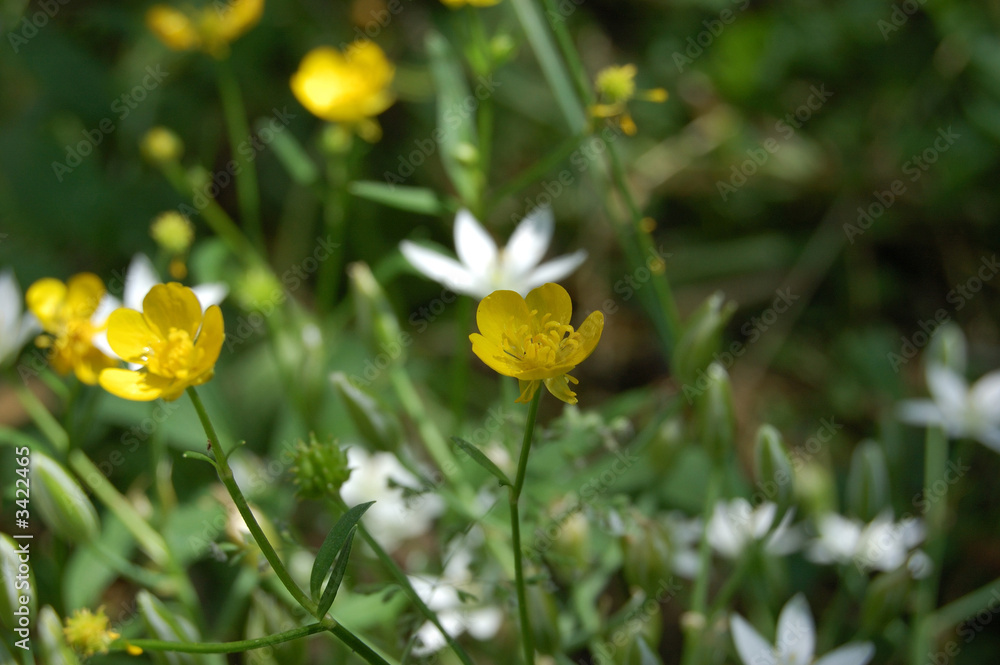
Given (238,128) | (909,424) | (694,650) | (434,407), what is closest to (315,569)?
(694,650)

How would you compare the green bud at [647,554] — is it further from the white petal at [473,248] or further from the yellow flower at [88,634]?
the yellow flower at [88,634]

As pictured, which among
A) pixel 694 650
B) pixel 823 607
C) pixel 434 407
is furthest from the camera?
pixel 434 407

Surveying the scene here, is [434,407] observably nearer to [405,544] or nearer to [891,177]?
[405,544]

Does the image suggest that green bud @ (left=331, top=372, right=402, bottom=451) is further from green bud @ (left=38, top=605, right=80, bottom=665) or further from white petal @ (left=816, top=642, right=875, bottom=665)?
white petal @ (left=816, top=642, right=875, bottom=665)

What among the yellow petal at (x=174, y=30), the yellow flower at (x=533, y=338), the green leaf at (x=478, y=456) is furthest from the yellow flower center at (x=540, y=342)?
the yellow petal at (x=174, y=30)

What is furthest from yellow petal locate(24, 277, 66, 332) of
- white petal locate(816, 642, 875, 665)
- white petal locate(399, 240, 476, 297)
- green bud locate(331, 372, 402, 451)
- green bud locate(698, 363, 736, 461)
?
white petal locate(816, 642, 875, 665)

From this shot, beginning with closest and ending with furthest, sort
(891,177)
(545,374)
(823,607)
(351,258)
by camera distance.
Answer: (545,374)
(823,607)
(351,258)
(891,177)
